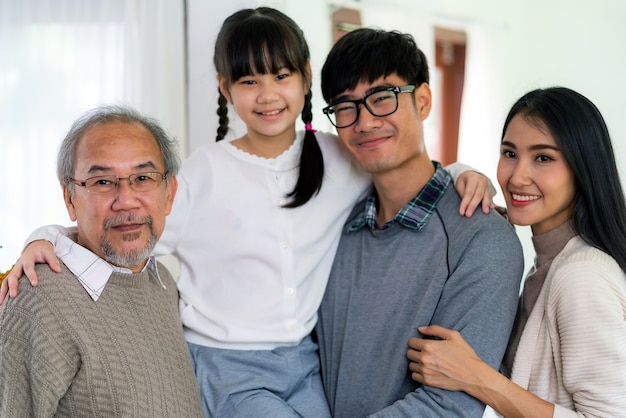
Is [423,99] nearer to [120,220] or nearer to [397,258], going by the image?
[397,258]

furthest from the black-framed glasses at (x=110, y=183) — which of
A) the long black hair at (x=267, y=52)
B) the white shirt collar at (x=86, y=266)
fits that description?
the long black hair at (x=267, y=52)

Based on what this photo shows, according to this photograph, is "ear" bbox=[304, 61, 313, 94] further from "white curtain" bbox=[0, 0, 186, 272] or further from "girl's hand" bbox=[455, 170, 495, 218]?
"white curtain" bbox=[0, 0, 186, 272]

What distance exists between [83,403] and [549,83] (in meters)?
4.11

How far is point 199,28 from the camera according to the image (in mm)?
3006

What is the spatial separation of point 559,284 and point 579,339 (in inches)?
5.4

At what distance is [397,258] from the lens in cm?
178

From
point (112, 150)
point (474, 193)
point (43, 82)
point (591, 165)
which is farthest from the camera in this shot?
point (43, 82)

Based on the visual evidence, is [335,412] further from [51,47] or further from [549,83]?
[549,83]

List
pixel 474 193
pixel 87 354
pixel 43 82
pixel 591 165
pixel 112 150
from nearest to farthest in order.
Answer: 1. pixel 87 354
2. pixel 112 150
3. pixel 591 165
4. pixel 474 193
5. pixel 43 82

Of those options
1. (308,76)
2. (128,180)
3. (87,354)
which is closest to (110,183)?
(128,180)

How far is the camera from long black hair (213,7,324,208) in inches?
73.2

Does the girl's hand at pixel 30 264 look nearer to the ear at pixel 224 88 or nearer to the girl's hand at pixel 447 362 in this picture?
the ear at pixel 224 88

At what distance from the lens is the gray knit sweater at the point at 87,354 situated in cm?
133

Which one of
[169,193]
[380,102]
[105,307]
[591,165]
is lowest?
[105,307]
